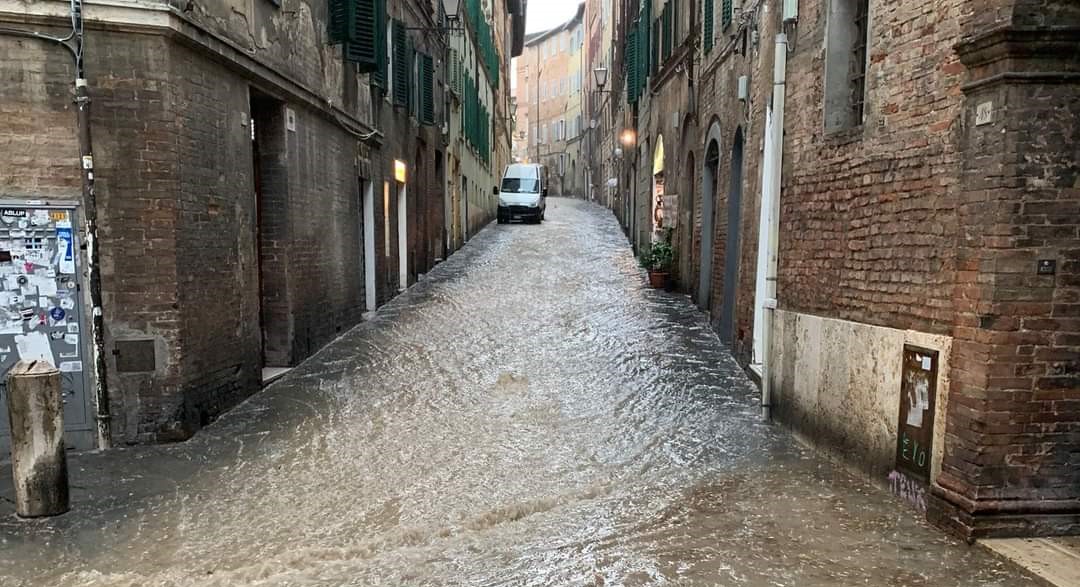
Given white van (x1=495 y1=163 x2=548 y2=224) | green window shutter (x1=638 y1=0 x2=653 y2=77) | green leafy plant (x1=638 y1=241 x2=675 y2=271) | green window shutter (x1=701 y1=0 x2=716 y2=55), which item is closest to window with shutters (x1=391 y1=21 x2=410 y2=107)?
green window shutter (x1=701 y1=0 x2=716 y2=55)

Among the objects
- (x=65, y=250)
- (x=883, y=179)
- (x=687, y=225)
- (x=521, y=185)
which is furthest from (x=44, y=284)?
(x=521, y=185)

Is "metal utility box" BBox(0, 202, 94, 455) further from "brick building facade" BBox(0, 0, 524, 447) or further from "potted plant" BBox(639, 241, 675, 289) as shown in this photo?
"potted plant" BBox(639, 241, 675, 289)

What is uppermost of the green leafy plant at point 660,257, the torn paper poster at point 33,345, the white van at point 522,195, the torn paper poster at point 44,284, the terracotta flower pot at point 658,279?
the white van at point 522,195

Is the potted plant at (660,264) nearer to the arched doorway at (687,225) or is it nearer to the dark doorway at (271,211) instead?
the arched doorway at (687,225)

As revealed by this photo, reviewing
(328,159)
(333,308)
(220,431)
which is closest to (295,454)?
(220,431)

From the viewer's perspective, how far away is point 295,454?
6.01 metres

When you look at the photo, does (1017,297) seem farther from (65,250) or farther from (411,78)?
(411,78)

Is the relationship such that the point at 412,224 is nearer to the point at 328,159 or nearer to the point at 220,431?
the point at 328,159

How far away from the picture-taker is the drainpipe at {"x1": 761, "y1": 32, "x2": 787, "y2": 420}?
6.87 m

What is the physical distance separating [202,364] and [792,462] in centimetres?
515

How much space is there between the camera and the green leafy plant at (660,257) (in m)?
14.9

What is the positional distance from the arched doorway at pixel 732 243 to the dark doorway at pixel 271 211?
224 inches

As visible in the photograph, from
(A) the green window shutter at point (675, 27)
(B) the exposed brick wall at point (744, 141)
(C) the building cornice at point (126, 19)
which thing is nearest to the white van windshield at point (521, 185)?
(A) the green window shutter at point (675, 27)

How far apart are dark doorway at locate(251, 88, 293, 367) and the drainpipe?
5425 millimetres
